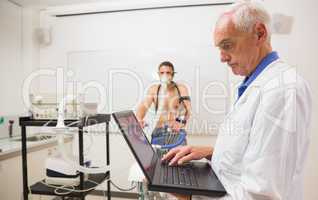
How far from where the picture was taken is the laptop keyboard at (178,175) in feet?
2.51

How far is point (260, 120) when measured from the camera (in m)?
0.59

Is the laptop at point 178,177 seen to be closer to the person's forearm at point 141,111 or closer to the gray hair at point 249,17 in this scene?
the gray hair at point 249,17

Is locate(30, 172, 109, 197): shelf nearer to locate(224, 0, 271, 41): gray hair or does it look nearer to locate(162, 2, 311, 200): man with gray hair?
locate(162, 2, 311, 200): man with gray hair

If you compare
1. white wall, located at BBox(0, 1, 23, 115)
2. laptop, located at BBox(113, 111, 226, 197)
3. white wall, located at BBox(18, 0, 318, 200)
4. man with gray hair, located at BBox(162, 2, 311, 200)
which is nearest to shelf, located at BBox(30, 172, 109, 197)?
laptop, located at BBox(113, 111, 226, 197)

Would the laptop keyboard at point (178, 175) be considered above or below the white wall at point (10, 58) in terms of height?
below

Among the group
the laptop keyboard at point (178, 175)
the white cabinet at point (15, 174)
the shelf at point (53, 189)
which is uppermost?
the laptop keyboard at point (178, 175)

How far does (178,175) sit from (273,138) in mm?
420

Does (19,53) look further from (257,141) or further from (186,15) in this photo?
(257,141)

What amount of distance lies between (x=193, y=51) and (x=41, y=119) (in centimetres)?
175

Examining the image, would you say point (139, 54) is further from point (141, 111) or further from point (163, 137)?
point (163, 137)

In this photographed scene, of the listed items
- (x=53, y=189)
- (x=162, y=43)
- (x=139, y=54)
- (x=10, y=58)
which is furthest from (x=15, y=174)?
(x=162, y=43)

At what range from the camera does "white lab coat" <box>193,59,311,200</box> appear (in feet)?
1.85

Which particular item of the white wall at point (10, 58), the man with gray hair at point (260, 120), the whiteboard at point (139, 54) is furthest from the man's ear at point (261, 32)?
the white wall at point (10, 58)

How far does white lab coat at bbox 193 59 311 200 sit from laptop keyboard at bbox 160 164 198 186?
15 centimetres
